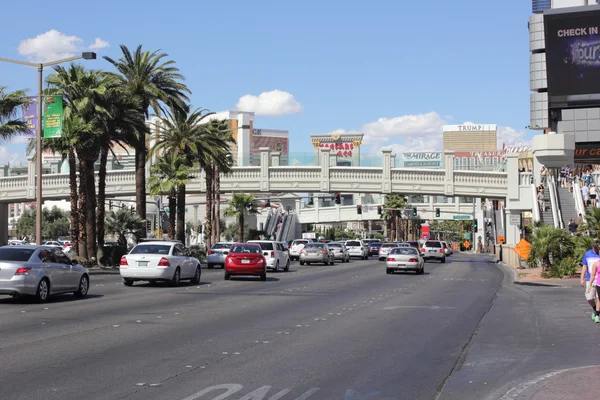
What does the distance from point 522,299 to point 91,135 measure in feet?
83.9

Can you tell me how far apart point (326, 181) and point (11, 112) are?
Answer: 32.1 metres

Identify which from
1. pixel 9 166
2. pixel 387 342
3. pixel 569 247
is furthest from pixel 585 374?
pixel 9 166

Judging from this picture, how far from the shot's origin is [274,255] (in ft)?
134

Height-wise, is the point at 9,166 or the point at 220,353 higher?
the point at 9,166

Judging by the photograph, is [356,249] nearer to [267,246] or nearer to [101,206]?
[101,206]

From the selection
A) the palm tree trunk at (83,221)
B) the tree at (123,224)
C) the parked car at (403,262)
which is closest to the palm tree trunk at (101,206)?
the palm tree trunk at (83,221)

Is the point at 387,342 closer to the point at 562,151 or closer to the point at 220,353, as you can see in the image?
the point at 220,353

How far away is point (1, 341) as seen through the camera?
1332 centimetres

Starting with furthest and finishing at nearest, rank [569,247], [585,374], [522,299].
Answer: [569,247] < [522,299] < [585,374]

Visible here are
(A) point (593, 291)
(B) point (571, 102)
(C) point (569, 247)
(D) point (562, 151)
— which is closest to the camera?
(A) point (593, 291)

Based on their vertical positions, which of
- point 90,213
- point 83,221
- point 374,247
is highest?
point 90,213

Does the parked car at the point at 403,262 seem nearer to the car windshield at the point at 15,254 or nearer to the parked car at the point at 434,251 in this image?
the parked car at the point at 434,251

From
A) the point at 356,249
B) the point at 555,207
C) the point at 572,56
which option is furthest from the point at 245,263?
the point at 572,56

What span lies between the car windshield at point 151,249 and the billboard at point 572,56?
145 feet
